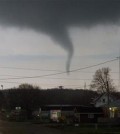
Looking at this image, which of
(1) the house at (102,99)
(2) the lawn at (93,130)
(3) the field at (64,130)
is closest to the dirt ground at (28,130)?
(3) the field at (64,130)

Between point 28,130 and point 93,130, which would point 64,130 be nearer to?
point 93,130

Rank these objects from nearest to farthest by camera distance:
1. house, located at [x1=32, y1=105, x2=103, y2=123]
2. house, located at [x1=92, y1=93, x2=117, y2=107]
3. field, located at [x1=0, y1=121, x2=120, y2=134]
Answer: field, located at [x1=0, y1=121, x2=120, y2=134] < house, located at [x1=32, y1=105, x2=103, y2=123] < house, located at [x1=92, y1=93, x2=117, y2=107]

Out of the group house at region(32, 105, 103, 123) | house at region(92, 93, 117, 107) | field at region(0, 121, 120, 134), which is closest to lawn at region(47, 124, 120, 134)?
field at region(0, 121, 120, 134)

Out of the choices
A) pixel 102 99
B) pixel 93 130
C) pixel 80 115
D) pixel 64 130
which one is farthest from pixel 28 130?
pixel 102 99

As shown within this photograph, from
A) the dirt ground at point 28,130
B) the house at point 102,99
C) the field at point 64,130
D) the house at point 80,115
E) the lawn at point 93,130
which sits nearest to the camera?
the lawn at point 93,130

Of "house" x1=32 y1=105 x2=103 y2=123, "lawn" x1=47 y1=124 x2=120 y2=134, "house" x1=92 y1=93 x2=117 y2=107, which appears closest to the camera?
"lawn" x1=47 y1=124 x2=120 y2=134

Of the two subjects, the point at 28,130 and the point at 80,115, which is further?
the point at 80,115

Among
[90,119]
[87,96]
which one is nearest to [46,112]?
[90,119]

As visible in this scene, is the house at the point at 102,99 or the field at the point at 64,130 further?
the house at the point at 102,99

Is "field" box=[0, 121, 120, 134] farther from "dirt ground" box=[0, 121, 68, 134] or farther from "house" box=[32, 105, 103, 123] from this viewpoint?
"house" box=[32, 105, 103, 123]

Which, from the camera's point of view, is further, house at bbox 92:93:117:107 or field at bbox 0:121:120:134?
house at bbox 92:93:117:107

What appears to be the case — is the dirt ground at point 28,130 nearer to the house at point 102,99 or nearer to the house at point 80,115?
the house at point 80,115

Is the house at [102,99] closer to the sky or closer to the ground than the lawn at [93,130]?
closer to the sky
